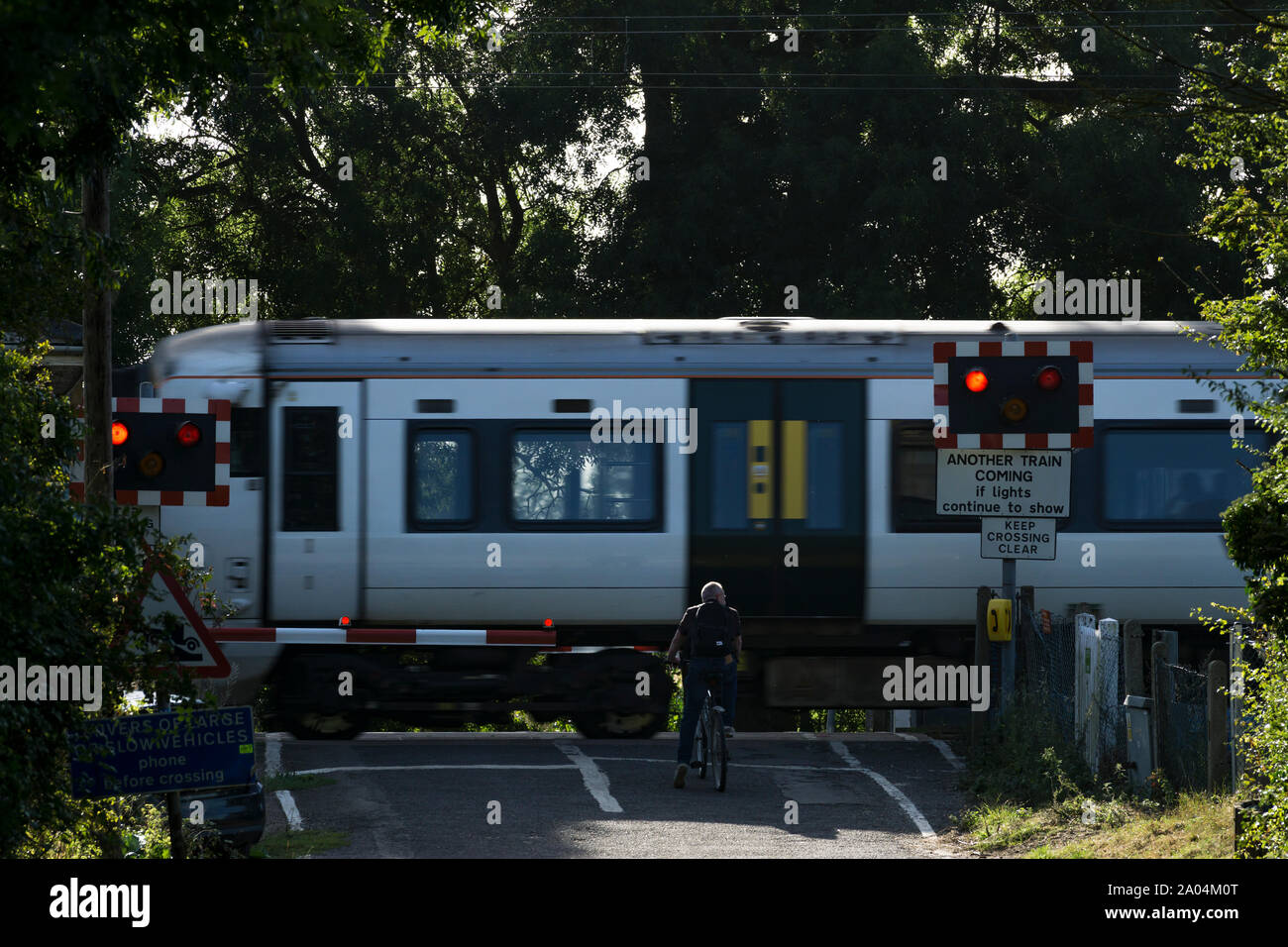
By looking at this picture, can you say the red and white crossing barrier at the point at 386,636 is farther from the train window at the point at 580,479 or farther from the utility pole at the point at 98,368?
the utility pole at the point at 98,368

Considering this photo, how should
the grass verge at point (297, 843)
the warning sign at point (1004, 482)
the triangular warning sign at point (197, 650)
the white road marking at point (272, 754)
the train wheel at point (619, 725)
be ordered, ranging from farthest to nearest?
the train wheel at point (619, 725) < the white road marking at point (272, 754) < the warning sign at point (1004, 482) < the grass verge at point (297, 843) < the triangular warning sign at point (197, 650)

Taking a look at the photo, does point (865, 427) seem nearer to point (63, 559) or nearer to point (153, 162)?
point (63, 559)

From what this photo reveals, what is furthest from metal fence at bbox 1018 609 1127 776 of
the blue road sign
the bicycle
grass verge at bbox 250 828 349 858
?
the blue road sign

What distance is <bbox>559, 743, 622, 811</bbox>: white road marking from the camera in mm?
11906

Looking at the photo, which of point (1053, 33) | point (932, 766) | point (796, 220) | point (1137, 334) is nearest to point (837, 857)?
point (932, 766)

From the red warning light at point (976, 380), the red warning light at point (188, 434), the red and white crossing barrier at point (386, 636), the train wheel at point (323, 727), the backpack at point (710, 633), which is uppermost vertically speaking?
the red warning light at point (976, 380)

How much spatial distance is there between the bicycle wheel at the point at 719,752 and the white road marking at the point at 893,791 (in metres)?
1.30

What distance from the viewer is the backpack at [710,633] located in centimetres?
1270

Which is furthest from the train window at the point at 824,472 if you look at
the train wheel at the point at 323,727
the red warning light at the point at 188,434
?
the red warning light at the point at 188,434

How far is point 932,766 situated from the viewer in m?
13.7

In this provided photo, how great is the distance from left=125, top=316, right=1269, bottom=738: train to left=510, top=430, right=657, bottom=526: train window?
0.07 feet

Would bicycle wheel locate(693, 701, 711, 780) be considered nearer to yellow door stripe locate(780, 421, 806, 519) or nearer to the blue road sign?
yellow door stripe locate(780, 421, 806, 519)

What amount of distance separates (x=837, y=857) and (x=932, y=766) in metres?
3.77

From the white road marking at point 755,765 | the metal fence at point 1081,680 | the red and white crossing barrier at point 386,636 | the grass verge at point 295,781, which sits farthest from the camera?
the red and white crossing barrier at point 386,636
